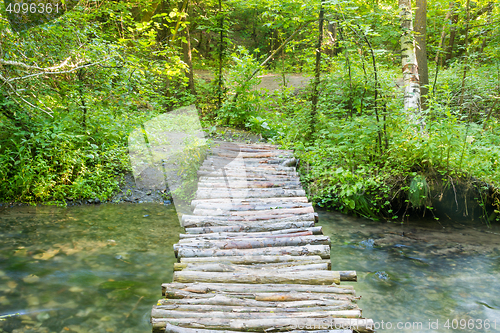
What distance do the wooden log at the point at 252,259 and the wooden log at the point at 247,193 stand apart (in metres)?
1.82

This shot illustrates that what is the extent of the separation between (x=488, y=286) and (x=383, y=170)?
9.13 ft

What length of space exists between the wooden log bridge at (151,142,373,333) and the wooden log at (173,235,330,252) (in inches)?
0.5

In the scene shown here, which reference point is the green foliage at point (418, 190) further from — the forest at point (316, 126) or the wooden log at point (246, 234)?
the wooden log at point (246, 234)

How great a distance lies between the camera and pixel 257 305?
119 inches

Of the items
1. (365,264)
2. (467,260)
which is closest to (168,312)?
(365,264)

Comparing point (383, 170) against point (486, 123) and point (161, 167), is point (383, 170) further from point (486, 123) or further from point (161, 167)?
point (161, 167)

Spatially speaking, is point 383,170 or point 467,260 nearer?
point 467,260

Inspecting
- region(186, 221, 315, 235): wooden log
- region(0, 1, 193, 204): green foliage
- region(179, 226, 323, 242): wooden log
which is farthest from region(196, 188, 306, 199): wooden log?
region(0, 1, 193, 204): green foliage

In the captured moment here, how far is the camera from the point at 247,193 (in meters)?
5.69

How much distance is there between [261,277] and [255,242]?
0.76 m

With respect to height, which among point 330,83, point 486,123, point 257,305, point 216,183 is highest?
point 330,83

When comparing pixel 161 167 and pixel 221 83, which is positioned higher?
pixel 221 83

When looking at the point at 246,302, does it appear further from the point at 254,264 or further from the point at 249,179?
the point at 249,179

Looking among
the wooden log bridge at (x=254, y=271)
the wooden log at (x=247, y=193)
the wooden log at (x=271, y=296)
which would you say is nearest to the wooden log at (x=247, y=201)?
the wooden log bridge at (x=254, y=271)
